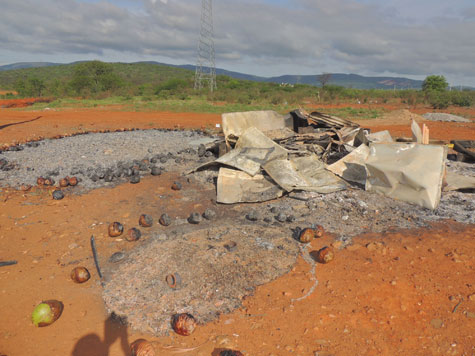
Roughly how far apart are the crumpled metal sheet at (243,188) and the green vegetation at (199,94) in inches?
537

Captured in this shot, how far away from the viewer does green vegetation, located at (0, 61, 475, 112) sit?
2142cm

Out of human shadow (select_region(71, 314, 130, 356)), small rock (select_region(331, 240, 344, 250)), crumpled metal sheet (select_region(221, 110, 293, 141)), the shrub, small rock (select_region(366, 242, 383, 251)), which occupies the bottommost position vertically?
human shadow (select_region(71, 314, 130, 356))

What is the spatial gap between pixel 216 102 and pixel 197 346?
2319cm

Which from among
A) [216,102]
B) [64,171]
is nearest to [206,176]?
[64,171]

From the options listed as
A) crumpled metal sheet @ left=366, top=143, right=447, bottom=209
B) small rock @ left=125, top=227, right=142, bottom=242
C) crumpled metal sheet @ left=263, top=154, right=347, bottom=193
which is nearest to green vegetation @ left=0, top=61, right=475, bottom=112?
crumpled metal sheet @ left=263, top=154, right=347, bottom=193

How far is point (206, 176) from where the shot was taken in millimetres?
6367

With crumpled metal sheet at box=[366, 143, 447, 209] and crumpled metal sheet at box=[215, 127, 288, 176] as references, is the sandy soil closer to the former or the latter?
crumpled metal sheet at box=[366, 143, 447, 209]

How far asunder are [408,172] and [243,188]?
105 inches

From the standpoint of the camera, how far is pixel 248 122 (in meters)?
7.56

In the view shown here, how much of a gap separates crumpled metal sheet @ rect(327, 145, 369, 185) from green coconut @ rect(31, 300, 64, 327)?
478 centimetres

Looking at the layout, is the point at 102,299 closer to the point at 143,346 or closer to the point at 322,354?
the point at 143,346

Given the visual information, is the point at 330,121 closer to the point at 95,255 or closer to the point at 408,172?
the point at 408,172

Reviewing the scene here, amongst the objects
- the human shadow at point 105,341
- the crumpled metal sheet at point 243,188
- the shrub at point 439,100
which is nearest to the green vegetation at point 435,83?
the shrub at point 439,100

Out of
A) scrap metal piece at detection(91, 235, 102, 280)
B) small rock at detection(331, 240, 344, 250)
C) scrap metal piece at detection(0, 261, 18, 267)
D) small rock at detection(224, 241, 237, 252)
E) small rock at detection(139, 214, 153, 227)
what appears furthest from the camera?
small rock at detection(139, 214, 153, 227)
